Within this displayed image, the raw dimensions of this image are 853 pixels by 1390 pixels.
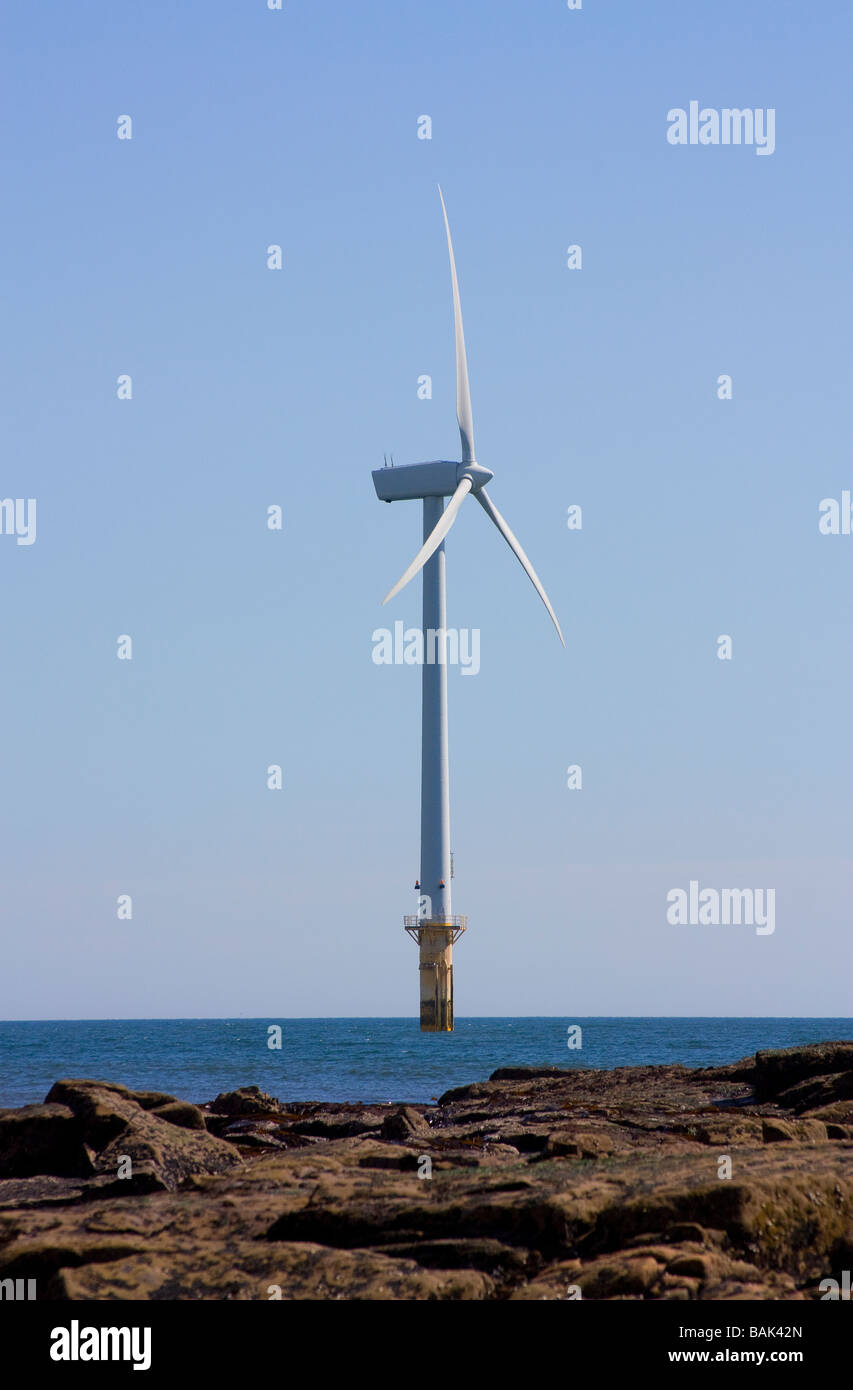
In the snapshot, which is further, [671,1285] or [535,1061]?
[535,1061]

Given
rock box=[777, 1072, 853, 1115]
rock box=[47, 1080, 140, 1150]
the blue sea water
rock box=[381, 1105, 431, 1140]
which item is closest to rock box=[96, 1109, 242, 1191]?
rock box=[47, 1080, 140, 1150]

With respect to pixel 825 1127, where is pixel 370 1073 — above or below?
below

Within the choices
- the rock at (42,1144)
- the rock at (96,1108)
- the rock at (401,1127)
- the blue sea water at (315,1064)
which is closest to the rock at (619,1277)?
the rock at (96,1108)

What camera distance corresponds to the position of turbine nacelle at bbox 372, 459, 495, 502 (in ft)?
297

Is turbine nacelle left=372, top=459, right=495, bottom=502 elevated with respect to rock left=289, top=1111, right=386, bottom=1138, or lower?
elevated

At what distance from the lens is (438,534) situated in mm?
78500

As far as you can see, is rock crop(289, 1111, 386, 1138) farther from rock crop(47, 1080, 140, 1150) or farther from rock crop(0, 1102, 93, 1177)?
rock crop(0, 1102, 93, 1177)

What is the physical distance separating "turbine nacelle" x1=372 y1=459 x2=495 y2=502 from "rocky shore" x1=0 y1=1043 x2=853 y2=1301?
68703mm

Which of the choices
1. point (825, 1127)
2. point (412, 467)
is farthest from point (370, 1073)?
point (825, 1127)

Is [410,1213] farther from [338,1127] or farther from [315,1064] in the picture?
[315,1064]

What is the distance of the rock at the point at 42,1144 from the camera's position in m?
21.9

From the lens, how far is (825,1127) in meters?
24.3
